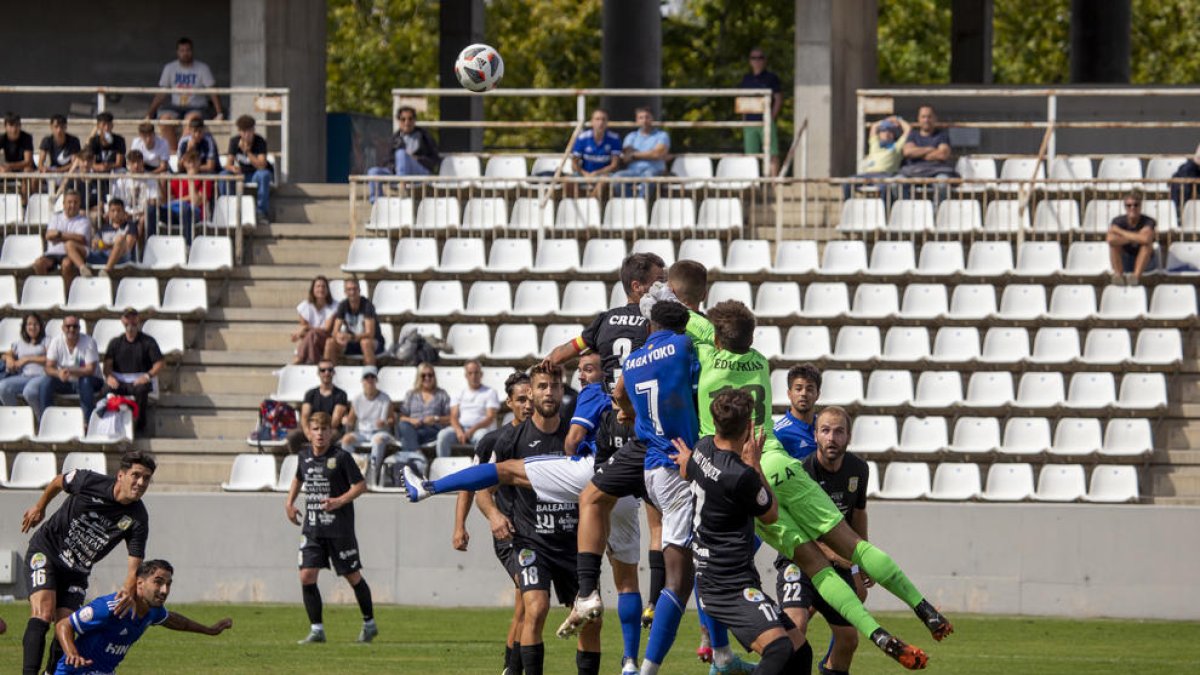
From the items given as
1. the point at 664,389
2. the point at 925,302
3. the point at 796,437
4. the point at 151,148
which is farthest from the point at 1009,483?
the point at 151,148

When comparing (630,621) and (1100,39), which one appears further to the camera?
(1100,39)

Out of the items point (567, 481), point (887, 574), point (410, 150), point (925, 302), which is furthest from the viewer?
point (410, 150)

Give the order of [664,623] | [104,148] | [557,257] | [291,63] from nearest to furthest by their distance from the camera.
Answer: [664,623]
[557,257]
[104,148]
[291,63]

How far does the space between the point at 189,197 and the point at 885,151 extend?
8.15m

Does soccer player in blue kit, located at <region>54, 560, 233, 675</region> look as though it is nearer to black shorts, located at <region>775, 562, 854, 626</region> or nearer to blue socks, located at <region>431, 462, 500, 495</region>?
blue socks, located at <region>431, 462, 500, 495</region>

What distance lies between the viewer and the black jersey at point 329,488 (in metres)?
16.4

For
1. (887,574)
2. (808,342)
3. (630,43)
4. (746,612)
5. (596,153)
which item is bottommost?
(746,612)

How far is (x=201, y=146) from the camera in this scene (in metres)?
23.9

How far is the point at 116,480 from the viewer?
1252 cm

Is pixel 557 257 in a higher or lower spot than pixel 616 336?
higher

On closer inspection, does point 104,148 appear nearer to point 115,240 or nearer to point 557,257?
point 115,240

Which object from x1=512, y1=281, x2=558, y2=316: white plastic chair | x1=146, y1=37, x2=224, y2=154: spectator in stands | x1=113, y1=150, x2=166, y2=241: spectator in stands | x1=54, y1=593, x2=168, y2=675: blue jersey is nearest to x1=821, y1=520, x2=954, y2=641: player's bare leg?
x1=54, y1=593, x2=168, y2=675: blue jersey

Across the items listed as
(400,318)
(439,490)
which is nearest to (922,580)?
(400,318)

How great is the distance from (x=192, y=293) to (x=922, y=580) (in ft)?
29.8
